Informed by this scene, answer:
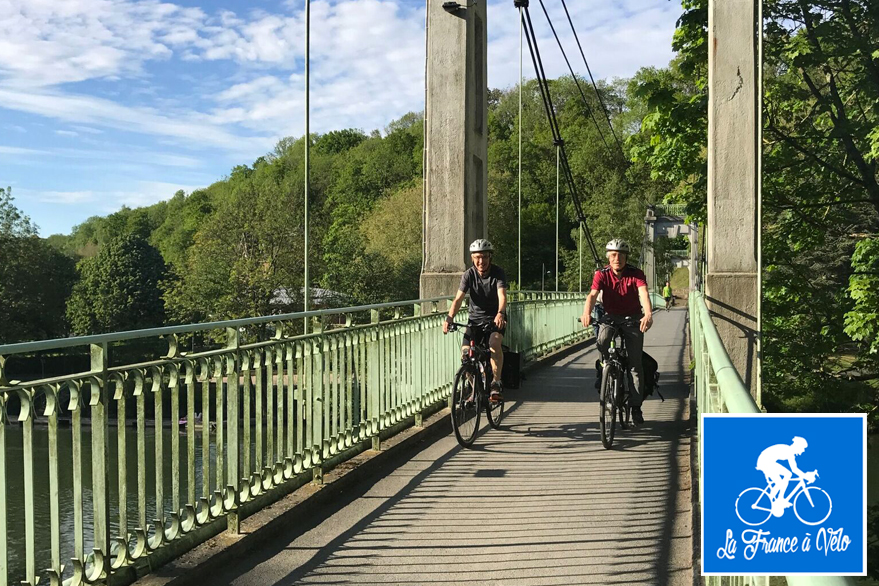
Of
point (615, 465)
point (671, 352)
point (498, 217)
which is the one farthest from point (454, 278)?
point (498, 217)

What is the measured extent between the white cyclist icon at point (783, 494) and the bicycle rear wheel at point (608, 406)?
5707mm

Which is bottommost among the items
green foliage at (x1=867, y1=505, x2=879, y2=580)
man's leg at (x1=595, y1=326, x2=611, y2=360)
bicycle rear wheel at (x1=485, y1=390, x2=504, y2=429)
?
green foliage at (x1=867, y1=505, x2=879, y2=580)

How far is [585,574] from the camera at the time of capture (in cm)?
464

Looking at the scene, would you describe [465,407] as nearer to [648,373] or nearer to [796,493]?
[648,373]

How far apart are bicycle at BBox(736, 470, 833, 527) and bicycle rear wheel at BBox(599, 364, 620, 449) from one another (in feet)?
18.7

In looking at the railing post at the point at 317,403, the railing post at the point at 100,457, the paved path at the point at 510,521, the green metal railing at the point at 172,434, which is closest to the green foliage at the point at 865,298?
the paved path at the point at 510,521

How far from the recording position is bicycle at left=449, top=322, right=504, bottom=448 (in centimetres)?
805

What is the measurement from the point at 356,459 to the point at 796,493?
525 cm

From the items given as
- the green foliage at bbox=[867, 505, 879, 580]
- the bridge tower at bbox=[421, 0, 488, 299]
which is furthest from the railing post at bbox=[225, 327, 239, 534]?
the green foliage at bbox=[867, 505, 879, 580]

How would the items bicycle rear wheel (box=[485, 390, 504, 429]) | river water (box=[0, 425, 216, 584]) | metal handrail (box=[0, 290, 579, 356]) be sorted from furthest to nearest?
bicycle rear wheel (box=[485, 390, 504, 429]) → river water (box=[0, 425, 216, 584]) → metal handrail (box=[0, 290, 579, 356])

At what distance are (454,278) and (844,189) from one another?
9.68 metres

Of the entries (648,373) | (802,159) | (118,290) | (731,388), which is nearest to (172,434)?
(731,388)

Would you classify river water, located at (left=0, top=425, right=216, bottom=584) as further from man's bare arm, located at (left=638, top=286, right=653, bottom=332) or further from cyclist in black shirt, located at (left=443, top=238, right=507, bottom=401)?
man's bare arm, located at (left=638, top=286, right=653, bottom=332)

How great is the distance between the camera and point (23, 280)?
7512 centimetres
